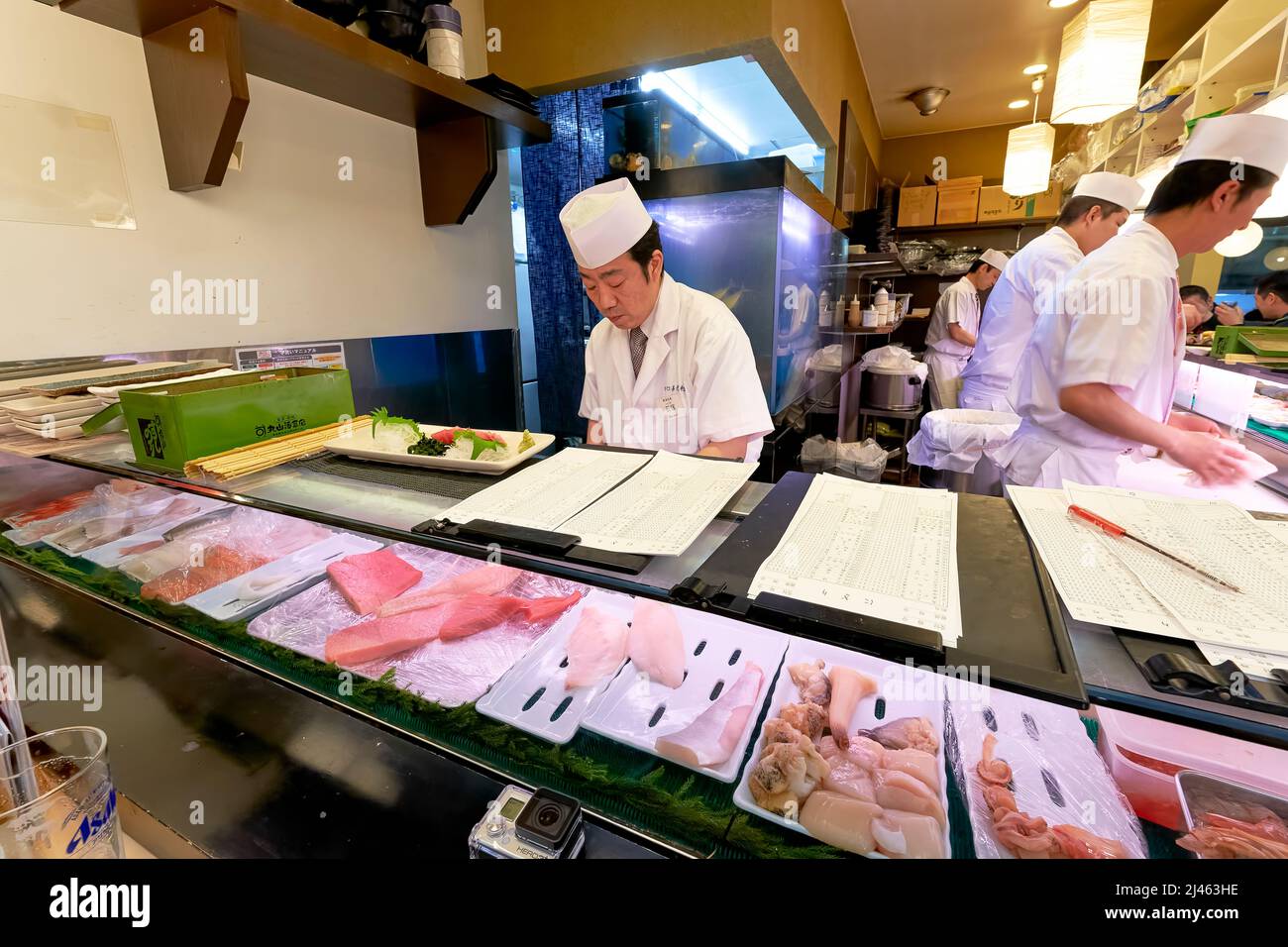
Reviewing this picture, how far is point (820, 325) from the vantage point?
4.43m

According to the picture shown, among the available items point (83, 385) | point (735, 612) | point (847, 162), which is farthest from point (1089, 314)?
point (847, 162)

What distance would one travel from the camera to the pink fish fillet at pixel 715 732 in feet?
2.98

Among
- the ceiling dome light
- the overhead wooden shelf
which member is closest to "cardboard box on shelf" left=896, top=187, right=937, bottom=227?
the ceiling dome light

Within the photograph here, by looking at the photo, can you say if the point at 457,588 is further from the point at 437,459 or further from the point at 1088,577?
the point at 1088,577

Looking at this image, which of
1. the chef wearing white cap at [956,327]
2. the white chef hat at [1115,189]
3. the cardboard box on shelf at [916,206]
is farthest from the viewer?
the cardboard box on shelf at [916,206]

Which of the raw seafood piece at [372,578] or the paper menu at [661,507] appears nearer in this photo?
the paper menu at [661,507]

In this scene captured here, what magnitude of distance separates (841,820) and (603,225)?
1.84 meters

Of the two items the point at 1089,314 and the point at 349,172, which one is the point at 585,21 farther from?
the point at 1089,314

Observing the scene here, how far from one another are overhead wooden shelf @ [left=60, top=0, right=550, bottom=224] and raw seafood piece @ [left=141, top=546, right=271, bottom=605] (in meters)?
1.30

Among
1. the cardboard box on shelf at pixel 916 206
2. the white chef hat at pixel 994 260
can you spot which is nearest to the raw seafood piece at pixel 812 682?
the white chef hat at pixel 994 260

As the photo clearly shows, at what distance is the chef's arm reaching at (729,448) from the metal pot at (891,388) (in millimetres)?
3631

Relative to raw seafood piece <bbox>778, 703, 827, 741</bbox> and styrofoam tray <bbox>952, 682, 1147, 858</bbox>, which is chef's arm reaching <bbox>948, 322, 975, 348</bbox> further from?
raw seafood piece <bbox>778, 703, 827, 741</bbox>

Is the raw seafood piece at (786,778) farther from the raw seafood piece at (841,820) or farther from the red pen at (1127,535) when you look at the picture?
the red pen at (1127,535)
